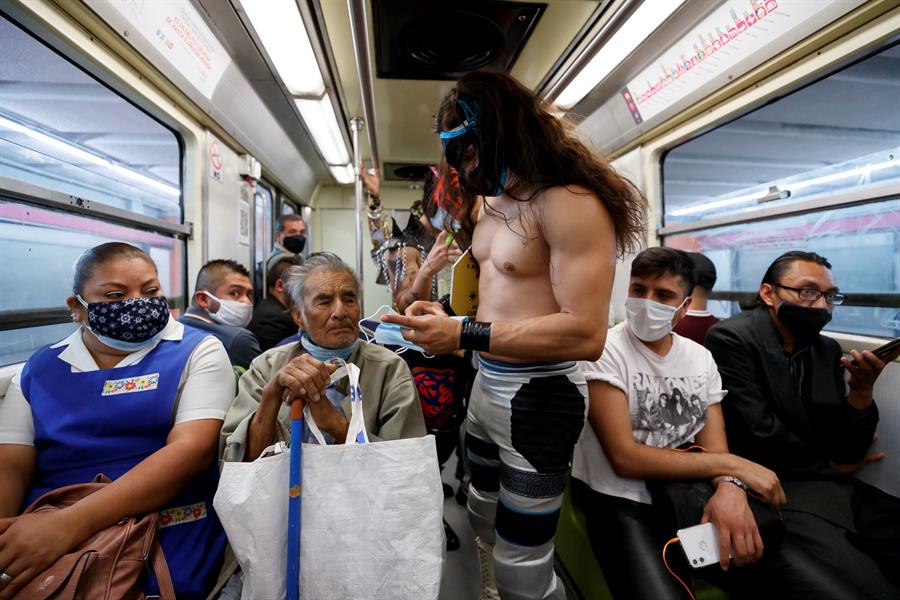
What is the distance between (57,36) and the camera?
1.82 metres

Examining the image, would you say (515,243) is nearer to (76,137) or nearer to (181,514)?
(181,514)

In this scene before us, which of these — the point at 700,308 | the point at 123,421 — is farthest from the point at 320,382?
the point at 700,308

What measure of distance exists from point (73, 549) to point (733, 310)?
12.5ft

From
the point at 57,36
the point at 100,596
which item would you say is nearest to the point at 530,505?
the point at 100,596

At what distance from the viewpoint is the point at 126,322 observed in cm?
142

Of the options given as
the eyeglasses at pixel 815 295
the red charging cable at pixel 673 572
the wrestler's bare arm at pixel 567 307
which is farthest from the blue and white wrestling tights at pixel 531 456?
the eyeglasses at pixel 815 295

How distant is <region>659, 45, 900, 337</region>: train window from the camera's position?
6.80 ft

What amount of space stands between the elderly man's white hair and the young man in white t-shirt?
1174 millimetres

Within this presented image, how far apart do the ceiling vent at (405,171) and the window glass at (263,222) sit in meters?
1.76

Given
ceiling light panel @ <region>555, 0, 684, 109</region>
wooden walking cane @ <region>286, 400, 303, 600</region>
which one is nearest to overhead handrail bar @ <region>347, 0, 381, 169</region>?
ceiling light panel @ <region>555, 0, 684, 109</region>

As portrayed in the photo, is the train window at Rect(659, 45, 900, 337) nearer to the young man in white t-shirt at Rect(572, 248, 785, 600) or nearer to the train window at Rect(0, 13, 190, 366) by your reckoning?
the young man in white t-shirt at Rect(572, 248, 785, 600)

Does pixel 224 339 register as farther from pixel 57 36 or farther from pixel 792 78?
pixel 792 78

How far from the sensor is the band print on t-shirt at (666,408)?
1690 millimetres

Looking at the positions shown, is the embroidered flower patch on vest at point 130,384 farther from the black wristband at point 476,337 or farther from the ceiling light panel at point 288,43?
the ceiling light panel at point 288,43
